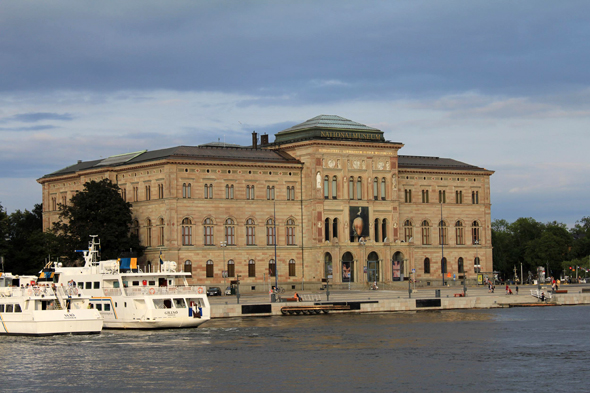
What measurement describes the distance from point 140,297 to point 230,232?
4817cm

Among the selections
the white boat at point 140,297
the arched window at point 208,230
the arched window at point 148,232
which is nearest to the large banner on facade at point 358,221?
the arched window at point 208,230

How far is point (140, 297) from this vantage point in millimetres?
88562

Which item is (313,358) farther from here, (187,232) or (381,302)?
(187,232)

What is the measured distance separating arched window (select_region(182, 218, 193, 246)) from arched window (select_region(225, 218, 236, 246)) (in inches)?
202

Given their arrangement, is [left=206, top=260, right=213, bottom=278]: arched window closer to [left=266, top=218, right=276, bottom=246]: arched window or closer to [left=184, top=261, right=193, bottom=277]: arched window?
[left=184, top=261, right=193, bottom=277]: arched window

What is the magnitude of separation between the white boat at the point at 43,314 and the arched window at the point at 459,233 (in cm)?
8102

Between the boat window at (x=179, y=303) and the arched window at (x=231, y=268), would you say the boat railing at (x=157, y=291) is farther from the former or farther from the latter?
the arched window at (x=231, y=268)

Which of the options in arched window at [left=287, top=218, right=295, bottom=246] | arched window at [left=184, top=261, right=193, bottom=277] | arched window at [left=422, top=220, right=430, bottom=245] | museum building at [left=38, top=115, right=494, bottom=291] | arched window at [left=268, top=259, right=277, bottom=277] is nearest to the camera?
arched window at [left=184, top=261, right=193, bottom=277]

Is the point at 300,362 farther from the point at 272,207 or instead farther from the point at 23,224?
the point at 23,224

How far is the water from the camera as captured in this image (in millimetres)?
61812

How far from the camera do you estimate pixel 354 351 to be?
249ft

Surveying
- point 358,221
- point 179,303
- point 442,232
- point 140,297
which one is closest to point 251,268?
point 358,221

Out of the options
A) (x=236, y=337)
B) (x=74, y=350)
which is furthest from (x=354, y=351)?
(x=74, y=350)

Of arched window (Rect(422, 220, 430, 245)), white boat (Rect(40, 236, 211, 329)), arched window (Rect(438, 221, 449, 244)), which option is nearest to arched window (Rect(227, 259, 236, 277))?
arched window (Rect(422, 220, 430, 245))
